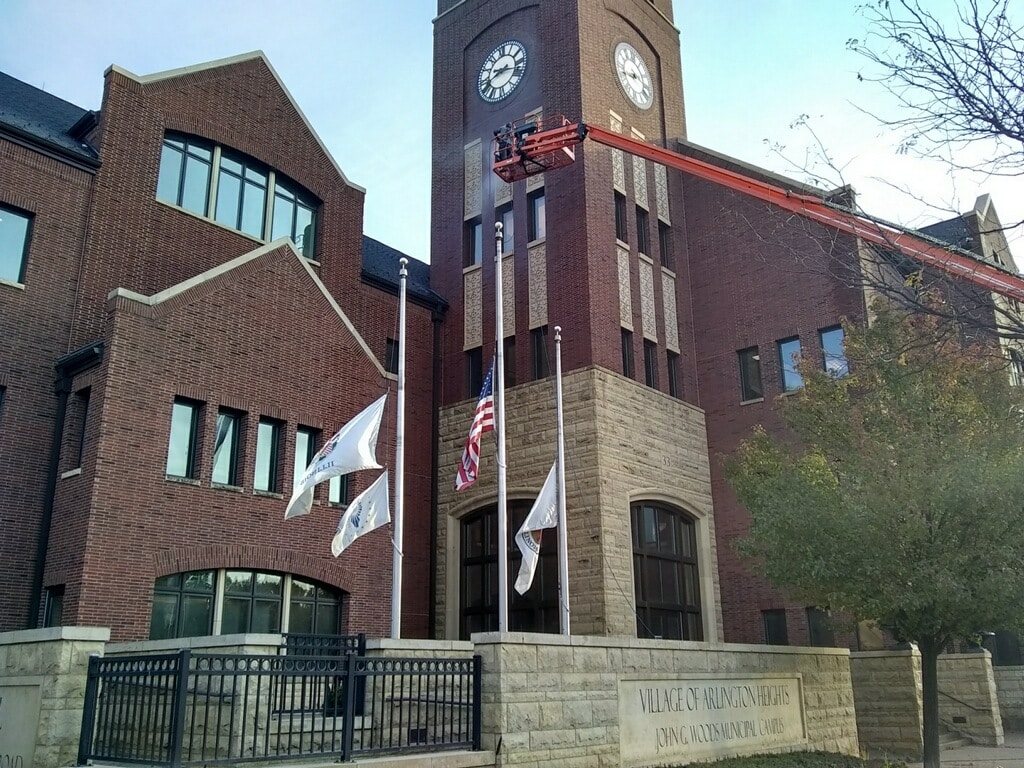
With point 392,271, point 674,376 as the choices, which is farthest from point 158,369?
point 674,376

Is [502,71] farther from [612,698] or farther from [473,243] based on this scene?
[612,698]

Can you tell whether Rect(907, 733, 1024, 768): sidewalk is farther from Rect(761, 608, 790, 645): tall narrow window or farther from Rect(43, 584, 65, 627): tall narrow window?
Rect(43, 584, 65, 627): tall narrow window

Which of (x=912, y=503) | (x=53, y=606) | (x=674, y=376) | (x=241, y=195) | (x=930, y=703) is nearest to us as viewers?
(x=912, y=503)

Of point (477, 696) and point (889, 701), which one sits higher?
point (477, 696)

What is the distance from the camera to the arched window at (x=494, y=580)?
73.8 feet

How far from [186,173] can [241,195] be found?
1485mm

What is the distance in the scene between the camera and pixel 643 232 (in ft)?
89.9

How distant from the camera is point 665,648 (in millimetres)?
15539

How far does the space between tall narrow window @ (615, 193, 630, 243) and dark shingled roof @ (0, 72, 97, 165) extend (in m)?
13.6

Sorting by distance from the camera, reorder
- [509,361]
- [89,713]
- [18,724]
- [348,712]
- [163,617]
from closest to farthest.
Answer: [348,712] → [89,713] → [18,724] → [163,617] → [509,361]

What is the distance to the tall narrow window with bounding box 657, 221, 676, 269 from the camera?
28219 millimetres

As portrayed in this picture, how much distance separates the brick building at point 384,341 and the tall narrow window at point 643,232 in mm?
86

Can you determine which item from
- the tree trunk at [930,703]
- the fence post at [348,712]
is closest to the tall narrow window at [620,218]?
the tree trunk at [930,703]

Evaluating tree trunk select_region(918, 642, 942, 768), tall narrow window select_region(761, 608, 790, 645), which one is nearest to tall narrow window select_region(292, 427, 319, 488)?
tall narrow window select_region(761, 608, 790, 645)
